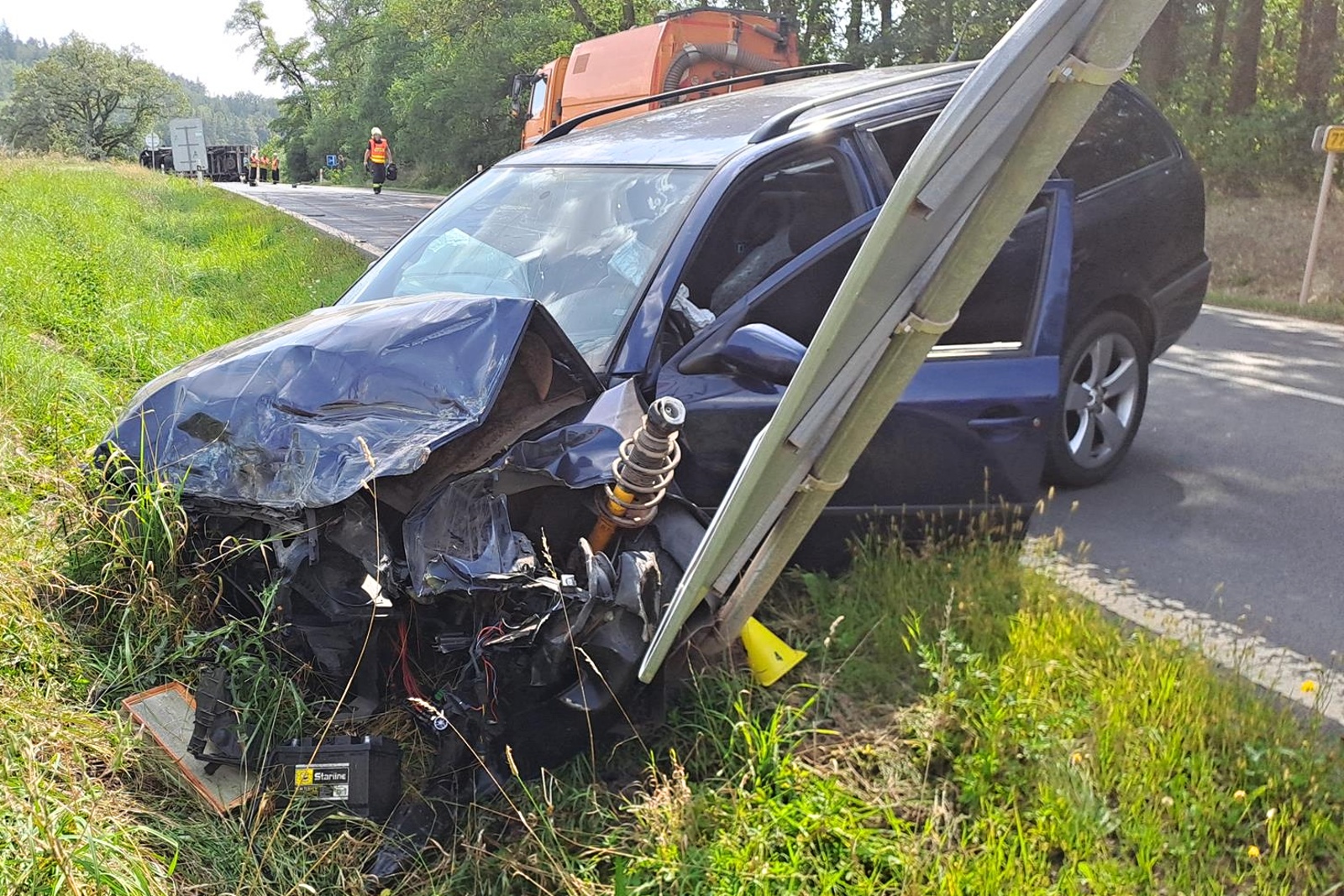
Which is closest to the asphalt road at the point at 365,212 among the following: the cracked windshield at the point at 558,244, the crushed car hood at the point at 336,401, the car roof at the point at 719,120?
the car roof at the point at 719,120

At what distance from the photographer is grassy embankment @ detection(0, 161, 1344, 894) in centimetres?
231

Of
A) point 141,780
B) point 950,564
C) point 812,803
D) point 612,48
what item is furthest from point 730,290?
point 612,48

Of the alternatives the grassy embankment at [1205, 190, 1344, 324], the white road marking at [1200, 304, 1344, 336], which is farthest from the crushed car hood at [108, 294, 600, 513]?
the grassy embankment at [1205, 190, 1344, 324]

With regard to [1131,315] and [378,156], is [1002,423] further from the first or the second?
[378,156]

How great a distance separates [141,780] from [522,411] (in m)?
1.38

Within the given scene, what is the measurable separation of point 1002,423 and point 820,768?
4.52 ft

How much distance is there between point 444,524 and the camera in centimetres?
263

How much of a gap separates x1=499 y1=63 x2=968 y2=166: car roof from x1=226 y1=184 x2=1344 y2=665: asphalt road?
174 centimetres

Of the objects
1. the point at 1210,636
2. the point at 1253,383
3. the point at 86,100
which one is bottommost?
the point at 1210,636

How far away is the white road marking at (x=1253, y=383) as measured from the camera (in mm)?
6980

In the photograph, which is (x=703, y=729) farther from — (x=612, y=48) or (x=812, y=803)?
(x=612, y=48)

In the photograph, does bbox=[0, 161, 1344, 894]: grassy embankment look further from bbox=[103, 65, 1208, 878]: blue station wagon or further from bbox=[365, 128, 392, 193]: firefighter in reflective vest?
bbox=[365, 128, 392, 193]: firefighter in reflective vest

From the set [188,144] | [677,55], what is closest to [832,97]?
[677,55]

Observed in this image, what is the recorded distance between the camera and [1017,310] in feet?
11.9
